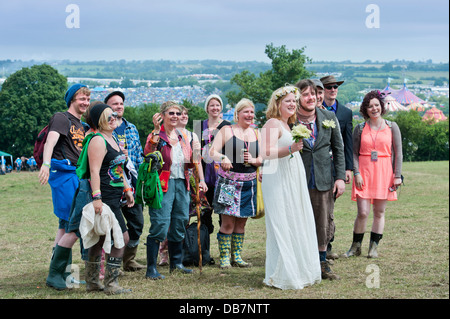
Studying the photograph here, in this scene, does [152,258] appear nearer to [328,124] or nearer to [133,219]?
[133,219]

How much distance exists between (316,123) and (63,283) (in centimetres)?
336

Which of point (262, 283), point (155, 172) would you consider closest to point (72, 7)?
point (155, 172)

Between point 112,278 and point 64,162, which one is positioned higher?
point 64,162

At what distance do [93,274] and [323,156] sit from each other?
286 cm

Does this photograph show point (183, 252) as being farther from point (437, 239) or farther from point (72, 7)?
point (437, 239)

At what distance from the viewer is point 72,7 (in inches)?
297

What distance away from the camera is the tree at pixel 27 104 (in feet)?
177

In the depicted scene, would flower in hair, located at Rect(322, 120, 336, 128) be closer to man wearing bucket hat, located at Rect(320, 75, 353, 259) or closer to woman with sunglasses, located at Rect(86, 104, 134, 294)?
man wearing bucket hat, located at Rect(320, 75, 353, 259)

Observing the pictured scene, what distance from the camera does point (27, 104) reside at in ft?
179


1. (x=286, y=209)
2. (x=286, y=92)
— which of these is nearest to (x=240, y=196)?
(x=286, y=209)

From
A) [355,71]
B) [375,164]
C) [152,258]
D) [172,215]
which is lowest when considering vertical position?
[152,258]

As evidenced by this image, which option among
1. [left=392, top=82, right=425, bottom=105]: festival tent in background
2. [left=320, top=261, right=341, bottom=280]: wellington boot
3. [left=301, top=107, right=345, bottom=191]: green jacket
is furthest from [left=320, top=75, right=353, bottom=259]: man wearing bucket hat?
[left=392, top=82, right=425, bottom=105]: festival tent in background

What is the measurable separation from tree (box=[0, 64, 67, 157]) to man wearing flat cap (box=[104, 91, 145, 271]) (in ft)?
159

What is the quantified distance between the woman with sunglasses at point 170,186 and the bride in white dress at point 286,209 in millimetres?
1121
